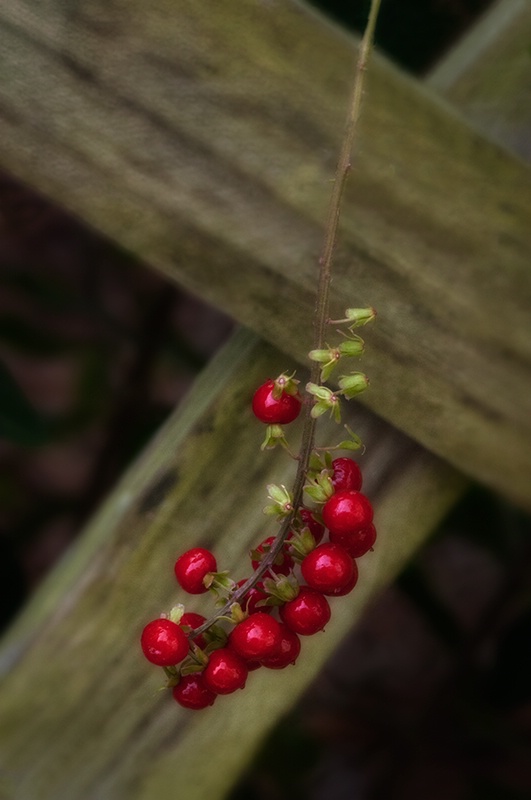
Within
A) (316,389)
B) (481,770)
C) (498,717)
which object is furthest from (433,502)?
(481,770)

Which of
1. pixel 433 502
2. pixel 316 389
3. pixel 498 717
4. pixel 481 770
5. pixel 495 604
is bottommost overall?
pixel 481 770

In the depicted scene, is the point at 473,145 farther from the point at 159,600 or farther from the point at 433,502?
the point at 159,600

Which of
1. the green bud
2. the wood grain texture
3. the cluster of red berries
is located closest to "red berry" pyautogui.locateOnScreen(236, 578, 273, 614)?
the cluster of red berries

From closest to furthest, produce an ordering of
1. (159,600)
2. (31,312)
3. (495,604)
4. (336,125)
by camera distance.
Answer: (336,125)
(159,600)
(495,604)
(31,312)

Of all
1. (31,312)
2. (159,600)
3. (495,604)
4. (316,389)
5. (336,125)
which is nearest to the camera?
(316,389)

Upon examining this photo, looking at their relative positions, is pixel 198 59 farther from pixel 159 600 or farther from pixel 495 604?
pixel 495 604

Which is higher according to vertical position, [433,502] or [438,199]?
[438,199]

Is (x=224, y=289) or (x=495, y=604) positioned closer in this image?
(x=224, y=289)
